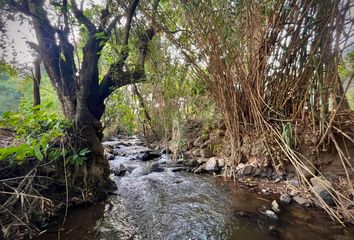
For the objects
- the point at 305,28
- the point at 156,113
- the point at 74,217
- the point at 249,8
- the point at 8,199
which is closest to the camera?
the point at 8,199

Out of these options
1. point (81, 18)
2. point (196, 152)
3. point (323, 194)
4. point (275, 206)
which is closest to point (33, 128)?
point (81, 18)

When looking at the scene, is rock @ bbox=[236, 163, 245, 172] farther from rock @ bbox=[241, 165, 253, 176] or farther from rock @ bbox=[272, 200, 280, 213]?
rock @ bbox=[272, 200, 280, 213]

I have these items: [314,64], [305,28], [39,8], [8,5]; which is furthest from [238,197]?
[8,5]

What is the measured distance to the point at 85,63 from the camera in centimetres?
327

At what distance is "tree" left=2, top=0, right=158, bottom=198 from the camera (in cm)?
288

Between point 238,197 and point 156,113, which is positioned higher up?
point 156,113

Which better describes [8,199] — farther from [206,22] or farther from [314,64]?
[314,64]

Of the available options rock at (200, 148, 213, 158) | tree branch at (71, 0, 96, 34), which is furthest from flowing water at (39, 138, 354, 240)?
tree branch at (71, 0, 96, 34)

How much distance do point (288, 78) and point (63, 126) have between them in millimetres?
3222

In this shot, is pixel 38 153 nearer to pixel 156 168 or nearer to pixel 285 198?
pixel 156 168

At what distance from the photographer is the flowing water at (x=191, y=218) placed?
1.93 m

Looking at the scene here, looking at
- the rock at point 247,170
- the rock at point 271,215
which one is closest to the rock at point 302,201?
the rock at point 271,215

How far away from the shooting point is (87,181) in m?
2.66

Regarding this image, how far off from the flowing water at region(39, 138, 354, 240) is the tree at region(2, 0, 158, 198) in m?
0.56
